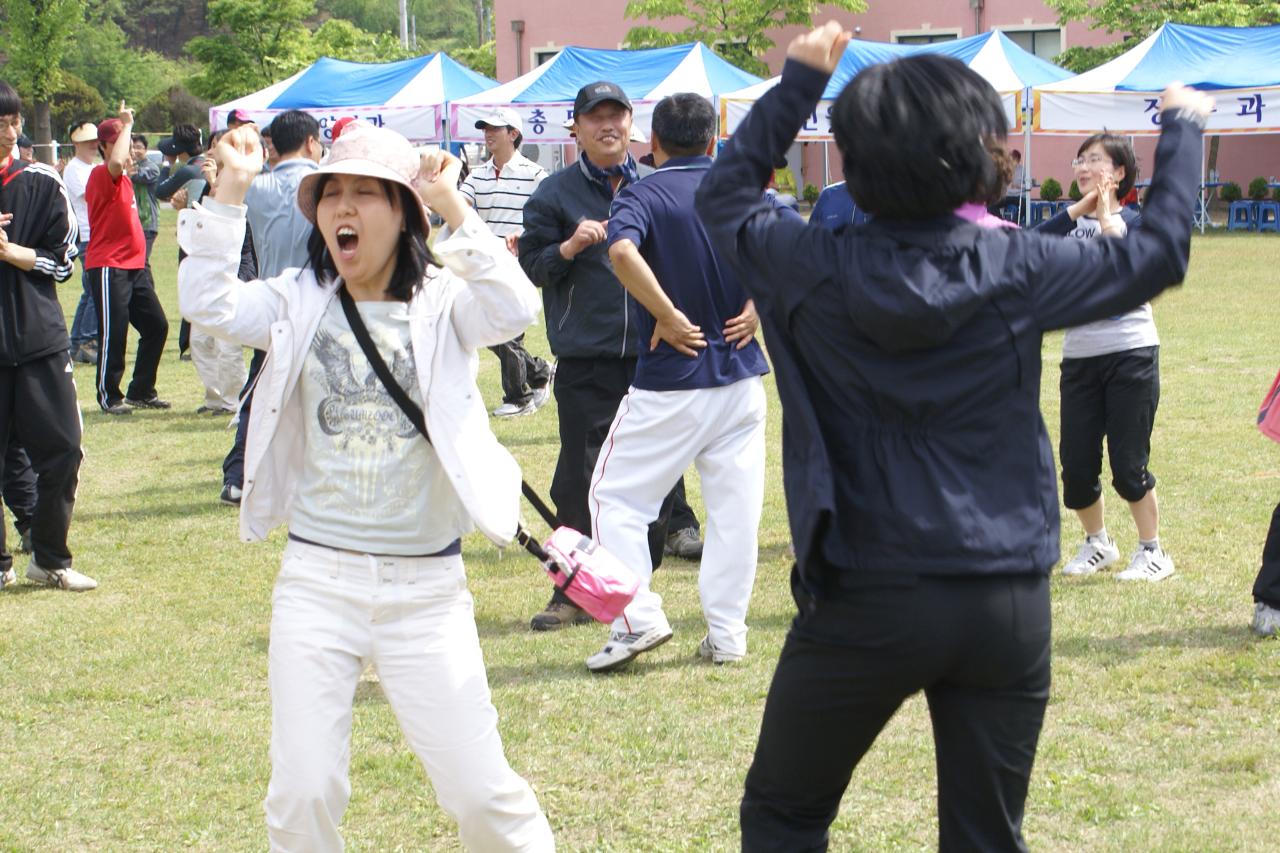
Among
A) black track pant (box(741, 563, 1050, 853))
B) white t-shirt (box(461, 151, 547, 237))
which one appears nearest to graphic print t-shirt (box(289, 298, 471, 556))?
black track pant (box(741, 563, 1050, 853))

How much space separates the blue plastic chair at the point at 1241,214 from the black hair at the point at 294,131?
26291 millimetres

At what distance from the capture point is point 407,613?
3355 mm

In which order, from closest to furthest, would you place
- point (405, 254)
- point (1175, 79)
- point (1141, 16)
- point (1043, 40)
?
point (405, 254) < point (1175, 79) < point (1141, 16) < point (1043, 40)

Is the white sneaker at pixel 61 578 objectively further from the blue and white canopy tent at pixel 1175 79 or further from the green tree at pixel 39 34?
the green tree at pixel 39 34

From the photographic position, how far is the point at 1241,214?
31.1m

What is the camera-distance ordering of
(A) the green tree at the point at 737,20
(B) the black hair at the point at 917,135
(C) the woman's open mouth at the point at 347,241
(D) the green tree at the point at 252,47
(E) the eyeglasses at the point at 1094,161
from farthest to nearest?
1. (D) the green tree at the point at 252,47
2. (A) the green tree at the point at 737,20
3. (E) the eyeglasses at the point at 1094,161
4. (C) the woman's open mouth at the point at 347,241
5. (B) the black hair at the point at 917,135

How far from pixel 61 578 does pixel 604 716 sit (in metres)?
3.29

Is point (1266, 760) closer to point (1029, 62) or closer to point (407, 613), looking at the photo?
point (407, 613)

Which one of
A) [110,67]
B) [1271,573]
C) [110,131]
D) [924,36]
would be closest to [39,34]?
[924,36]

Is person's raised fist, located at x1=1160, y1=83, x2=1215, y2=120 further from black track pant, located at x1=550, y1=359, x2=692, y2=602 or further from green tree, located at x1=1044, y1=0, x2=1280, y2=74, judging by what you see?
green tree, located at x1=1044, y1=0, x2=1280, y2=74

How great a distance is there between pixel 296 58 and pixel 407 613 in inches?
1987

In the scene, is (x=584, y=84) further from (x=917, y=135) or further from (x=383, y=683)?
(x=917, y=135)

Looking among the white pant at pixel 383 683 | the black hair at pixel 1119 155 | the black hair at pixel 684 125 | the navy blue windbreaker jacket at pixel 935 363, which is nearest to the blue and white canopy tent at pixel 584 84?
the black hair at pixel 1119 155

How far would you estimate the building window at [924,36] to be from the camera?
42562 mm
